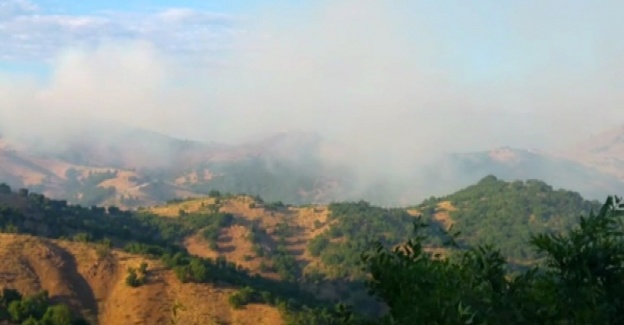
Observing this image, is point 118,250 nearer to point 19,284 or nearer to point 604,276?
point 19,284

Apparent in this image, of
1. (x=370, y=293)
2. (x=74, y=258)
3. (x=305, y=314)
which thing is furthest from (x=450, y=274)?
(x=74, y=258)

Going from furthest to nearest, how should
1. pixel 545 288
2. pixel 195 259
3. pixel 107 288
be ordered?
pixel 195 259
pixel 107 288
pixel 545 288

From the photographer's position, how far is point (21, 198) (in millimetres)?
144500

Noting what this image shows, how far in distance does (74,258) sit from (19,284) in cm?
1195

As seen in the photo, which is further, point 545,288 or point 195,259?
point 195,259

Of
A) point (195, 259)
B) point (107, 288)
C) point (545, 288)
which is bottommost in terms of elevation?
point (107, 288)

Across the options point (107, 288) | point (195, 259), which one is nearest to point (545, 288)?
point (107, 288)

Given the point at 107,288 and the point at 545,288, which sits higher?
the point at 545,288

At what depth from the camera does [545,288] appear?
50.4 ft

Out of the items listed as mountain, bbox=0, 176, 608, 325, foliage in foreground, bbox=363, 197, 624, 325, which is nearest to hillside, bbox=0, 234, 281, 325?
mountain, bbox=0, 176, 608, 325

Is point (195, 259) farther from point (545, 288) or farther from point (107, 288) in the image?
point (545, 288)

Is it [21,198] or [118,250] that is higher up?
[21,198]

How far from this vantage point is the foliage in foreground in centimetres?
1436

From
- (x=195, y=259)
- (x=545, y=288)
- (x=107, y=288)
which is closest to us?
(x=545, y=288)
